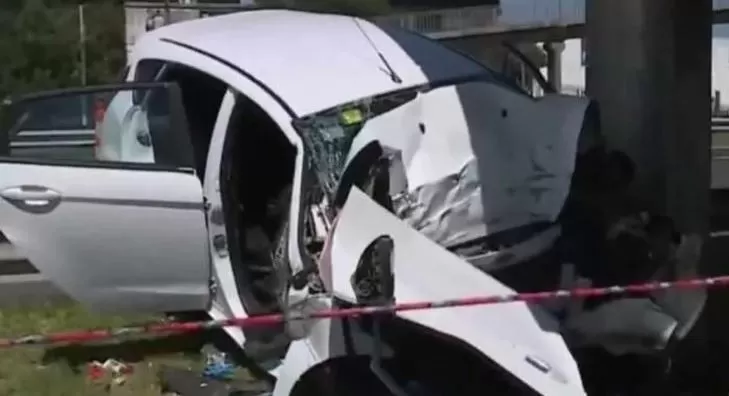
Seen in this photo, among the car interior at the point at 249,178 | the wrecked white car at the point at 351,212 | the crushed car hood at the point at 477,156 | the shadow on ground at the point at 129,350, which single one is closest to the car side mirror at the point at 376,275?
the wrecked white car at the point at 351,212

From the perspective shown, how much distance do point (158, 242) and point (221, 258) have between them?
356mm

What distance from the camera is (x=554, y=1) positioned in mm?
25031

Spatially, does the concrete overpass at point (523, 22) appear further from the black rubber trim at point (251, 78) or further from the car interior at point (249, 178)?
the black rubber trim at point (251, 78)

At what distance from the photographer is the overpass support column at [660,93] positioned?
26.8 feet

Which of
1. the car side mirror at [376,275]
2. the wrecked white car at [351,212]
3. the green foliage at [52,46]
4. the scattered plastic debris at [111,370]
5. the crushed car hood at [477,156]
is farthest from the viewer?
the green foliage at [52,46]

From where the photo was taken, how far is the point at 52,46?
2752 cm

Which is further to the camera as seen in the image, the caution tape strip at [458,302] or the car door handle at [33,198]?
the car door handle at [33,198]

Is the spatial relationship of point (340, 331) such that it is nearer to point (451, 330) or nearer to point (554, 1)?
point (451, 330)

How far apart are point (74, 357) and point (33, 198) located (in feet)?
5.44

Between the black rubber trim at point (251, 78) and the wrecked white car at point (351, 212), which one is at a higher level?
the black rubber trim at point (251, 78)

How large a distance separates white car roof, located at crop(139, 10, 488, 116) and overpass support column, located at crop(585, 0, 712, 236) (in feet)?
2.96

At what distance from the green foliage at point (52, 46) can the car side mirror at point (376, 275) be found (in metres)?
20.7

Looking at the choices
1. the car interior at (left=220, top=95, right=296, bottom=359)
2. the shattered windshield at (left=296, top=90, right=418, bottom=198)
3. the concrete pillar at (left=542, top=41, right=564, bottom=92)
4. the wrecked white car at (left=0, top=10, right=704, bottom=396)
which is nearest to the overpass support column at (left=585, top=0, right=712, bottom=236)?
the wrecked white car at (left=0, top=10, right=704, bottom=396)

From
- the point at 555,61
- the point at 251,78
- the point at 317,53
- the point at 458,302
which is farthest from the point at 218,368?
the point at 555,61
